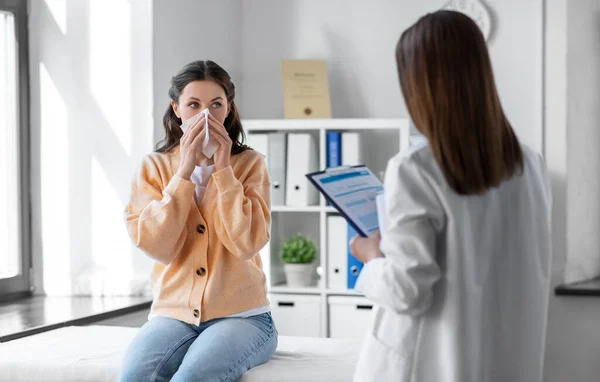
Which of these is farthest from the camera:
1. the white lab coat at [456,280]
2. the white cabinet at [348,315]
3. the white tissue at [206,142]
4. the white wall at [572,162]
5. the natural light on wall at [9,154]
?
the white cabinet at [348,315]

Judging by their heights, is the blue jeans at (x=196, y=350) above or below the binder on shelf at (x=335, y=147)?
below

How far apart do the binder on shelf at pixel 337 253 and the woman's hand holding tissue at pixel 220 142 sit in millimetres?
1551

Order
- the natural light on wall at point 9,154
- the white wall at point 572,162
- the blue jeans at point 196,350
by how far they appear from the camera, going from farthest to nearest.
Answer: the white wall at point 572,162
the natural light on wall at point 9,154
the blue jeans at point 196,350

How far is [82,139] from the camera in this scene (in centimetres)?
328

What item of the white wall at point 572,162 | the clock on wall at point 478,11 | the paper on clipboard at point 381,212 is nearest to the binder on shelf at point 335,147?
the clock on wall at point 478,11

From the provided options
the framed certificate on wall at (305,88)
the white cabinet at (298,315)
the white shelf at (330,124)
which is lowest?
the white cabinet at (298,315)

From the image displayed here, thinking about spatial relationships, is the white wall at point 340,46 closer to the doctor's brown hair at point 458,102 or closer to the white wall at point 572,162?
the white wall at point 572,162

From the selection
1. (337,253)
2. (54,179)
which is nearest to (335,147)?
(337,253)

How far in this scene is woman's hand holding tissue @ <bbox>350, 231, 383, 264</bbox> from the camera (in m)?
1.49

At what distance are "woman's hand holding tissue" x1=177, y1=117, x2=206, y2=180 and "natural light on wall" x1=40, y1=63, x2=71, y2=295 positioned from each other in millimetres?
1359

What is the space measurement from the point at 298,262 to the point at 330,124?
25.8 inches

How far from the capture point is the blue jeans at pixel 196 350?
74.6 inches

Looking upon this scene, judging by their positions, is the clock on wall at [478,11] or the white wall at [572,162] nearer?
the white wall at [572,162]

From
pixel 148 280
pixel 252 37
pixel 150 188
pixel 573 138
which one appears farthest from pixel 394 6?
pixel 150 188
